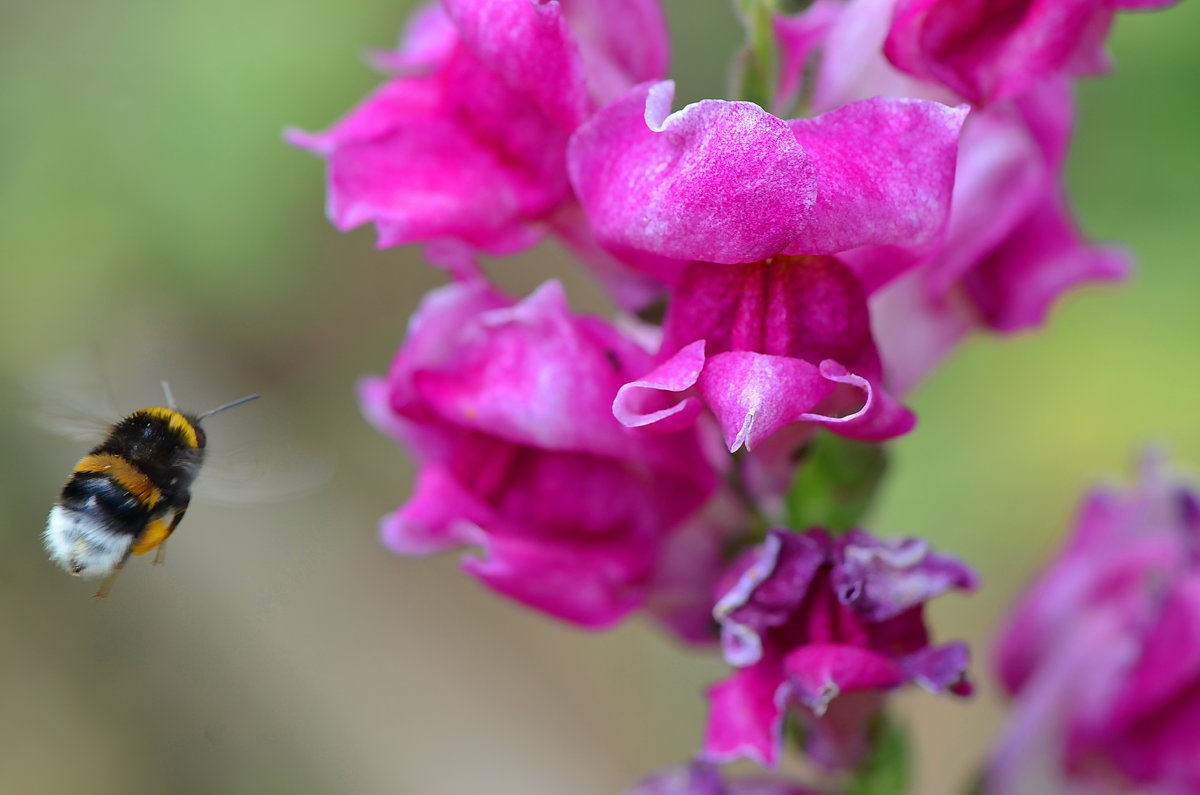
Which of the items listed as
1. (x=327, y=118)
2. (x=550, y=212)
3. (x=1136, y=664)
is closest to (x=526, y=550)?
(x=550, y=212)

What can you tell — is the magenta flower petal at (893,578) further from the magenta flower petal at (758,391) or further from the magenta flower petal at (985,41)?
the magenta flower petal at (985,41)

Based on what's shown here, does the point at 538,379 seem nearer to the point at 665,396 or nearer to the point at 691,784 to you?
the point at 665,396

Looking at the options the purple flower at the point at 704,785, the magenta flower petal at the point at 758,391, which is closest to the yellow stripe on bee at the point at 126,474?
the purple flower at the point at 704,785

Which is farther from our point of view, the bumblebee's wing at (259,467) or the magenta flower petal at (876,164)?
the bumblebee's wing at (259,467)

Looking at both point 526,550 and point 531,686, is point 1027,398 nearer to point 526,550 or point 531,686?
point 531,686

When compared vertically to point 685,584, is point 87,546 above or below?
above

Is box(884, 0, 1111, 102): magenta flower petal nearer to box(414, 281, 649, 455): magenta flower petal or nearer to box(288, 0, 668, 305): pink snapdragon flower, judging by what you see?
box(288, 0, 668, 305): pink snapdragon flower
